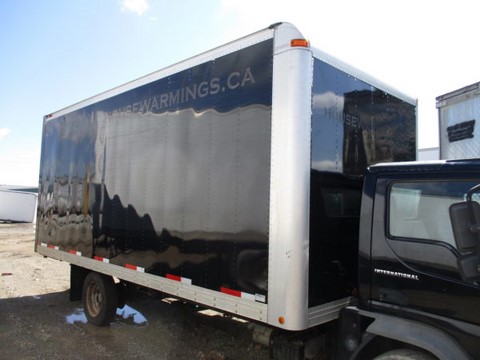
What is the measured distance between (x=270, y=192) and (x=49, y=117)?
5625 millimetres

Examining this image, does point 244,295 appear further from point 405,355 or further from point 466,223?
point 466,223

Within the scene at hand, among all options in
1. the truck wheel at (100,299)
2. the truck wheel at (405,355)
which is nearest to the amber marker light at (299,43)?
the truck wheel at (405,355)

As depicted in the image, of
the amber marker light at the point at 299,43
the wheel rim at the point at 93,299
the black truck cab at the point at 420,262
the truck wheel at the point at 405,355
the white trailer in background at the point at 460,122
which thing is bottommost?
the wheel rim at the point at 93,299

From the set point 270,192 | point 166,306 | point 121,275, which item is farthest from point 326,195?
point 166,306

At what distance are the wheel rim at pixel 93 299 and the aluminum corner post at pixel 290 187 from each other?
386cm

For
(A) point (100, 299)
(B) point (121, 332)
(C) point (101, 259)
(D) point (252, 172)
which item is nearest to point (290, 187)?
(D) point (252, 172)

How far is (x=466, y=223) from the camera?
2436mm

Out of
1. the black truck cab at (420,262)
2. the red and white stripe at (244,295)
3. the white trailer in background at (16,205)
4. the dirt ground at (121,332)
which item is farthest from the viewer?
the white trailer in background at (16,205)

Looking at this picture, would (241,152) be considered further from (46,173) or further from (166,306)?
(46,173)

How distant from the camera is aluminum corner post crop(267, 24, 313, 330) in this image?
3125 mm

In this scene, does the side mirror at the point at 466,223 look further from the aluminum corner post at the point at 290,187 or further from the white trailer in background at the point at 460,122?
the white trailer in background at the point at 460,122

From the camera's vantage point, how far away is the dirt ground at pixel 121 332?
5.11m

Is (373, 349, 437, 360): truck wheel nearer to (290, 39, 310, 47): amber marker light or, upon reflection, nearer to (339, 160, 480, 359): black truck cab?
(339, 160, 480, 359): black truck cab

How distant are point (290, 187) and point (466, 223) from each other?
123cm
